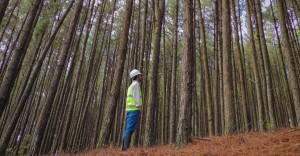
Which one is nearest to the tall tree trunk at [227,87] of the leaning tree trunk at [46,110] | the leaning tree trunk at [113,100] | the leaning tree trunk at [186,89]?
the leaning tree trunk at [186,89]

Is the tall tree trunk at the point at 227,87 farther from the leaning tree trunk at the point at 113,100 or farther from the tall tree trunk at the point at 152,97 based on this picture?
the leaning tree trunk at the point at 113,100

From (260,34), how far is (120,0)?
9.68 metres

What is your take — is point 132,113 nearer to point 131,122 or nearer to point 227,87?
point 131,122

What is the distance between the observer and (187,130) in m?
4.18

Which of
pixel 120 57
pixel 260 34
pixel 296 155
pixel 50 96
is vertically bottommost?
pixel 296 155

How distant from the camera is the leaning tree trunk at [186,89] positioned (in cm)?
415

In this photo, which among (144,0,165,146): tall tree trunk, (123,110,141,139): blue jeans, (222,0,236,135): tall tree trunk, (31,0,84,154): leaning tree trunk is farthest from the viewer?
(144,0,165,146): tall tree trunk

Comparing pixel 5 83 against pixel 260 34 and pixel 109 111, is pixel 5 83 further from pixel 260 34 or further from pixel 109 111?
pixel 260 34

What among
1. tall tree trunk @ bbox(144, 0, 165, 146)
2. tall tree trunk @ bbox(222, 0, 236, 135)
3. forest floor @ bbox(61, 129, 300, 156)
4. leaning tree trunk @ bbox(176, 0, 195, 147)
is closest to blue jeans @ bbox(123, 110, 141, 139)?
forest floor @ bbox(61, 129, 300, 156)

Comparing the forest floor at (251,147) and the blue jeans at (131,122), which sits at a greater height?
the blue jeans at (131,122)

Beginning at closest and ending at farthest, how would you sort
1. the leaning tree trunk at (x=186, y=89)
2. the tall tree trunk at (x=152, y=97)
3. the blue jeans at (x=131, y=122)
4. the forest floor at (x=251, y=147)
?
the forest floor at (x=251, y=147), the leaning tree trunk at (x=186, y=89), the blue jeans at (x=131, y=122), the tall tree trunk at (x=152, y=97)

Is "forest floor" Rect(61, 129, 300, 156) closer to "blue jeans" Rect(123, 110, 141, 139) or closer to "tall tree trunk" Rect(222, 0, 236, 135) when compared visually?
"blue jeans" Rect(123, 110, 141, 139)

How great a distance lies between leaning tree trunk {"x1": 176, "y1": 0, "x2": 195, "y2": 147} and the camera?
163 inches

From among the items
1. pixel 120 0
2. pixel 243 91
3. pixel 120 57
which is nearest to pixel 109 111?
pixel 120 57
